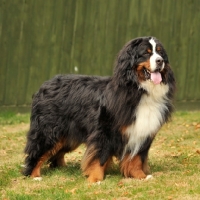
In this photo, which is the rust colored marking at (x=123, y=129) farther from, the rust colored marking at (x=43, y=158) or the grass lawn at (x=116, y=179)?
the rust colored marking at (x=43, y=158)

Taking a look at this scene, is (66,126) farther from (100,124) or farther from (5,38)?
(5,38)

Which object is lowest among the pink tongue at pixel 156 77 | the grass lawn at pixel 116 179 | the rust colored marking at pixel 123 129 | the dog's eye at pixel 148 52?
the grass lawn at pixel 116 179

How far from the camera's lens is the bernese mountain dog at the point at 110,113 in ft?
24.0

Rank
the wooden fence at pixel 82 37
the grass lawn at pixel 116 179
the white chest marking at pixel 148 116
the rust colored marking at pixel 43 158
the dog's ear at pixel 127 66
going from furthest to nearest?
1. the wooden fence at pixel 82 37
2. the rust colored marking at pixel 43 158
3. the white chest marking at pixel 148 116
4. the dog's ear at pixel 127 66
5. the grass lawn at pixel 116 179

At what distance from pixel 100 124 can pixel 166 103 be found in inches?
33.8

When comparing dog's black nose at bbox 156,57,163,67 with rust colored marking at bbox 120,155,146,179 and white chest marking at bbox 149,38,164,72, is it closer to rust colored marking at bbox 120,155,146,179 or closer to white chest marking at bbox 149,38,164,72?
white chest marking at bbox 149,38,164,72

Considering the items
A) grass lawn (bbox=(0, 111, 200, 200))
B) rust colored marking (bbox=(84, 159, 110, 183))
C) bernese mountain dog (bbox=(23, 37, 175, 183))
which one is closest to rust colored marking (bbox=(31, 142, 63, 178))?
bernese mountain dog (bbox=(23, 37, 175, 183))

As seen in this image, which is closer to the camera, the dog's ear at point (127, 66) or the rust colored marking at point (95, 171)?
the dog's ear at point (127, 66)

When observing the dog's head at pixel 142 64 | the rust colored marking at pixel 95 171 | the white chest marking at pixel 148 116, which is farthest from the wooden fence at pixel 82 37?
the white chest marking at pixel 148 116

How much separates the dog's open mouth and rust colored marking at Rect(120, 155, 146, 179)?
1.06m

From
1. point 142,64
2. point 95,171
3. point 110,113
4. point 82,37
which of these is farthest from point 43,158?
point 82,37

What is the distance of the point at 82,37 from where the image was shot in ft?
46.1

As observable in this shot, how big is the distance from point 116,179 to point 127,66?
4.68 ft

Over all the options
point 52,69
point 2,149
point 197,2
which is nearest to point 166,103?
point 2,149
